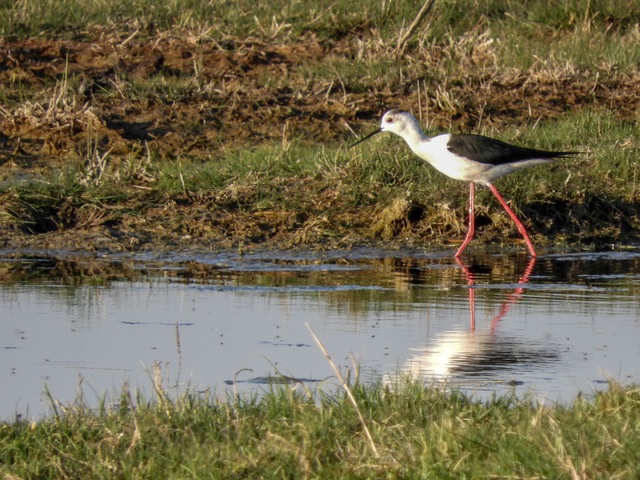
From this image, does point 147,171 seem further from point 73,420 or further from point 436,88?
point 73,420

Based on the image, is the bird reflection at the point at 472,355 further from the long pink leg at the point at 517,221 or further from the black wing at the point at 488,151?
the black wing at the point at 488,151

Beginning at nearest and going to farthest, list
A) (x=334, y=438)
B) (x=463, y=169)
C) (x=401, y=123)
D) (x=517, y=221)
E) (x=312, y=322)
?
1. (x=334, y=438)
2. (x=312, y=322)
3. (x=517, y=221)
4. (x=463, y=169)
5. (x=401, y=123)

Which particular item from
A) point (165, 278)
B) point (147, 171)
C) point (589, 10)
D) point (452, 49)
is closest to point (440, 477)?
point (165, 278)

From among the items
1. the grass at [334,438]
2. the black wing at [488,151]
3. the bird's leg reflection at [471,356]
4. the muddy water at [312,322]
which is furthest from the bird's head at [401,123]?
the grass at [334,438]

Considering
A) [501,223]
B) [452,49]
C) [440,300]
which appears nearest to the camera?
[440,300]

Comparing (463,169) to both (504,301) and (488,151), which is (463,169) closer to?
Result: (488,151)

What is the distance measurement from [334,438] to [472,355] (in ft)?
5.57

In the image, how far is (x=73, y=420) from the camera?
173 inches

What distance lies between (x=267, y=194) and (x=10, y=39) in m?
4.58

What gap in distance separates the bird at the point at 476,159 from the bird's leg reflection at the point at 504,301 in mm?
358

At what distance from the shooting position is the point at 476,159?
9.01 metres

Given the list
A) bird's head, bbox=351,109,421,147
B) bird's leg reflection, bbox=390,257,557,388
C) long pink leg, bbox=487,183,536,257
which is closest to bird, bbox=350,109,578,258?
long pink leg, bbox=487,183,536,257

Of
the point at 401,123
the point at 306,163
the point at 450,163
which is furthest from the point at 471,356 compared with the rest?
the point at 306,163

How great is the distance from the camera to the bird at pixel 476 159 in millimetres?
9023
